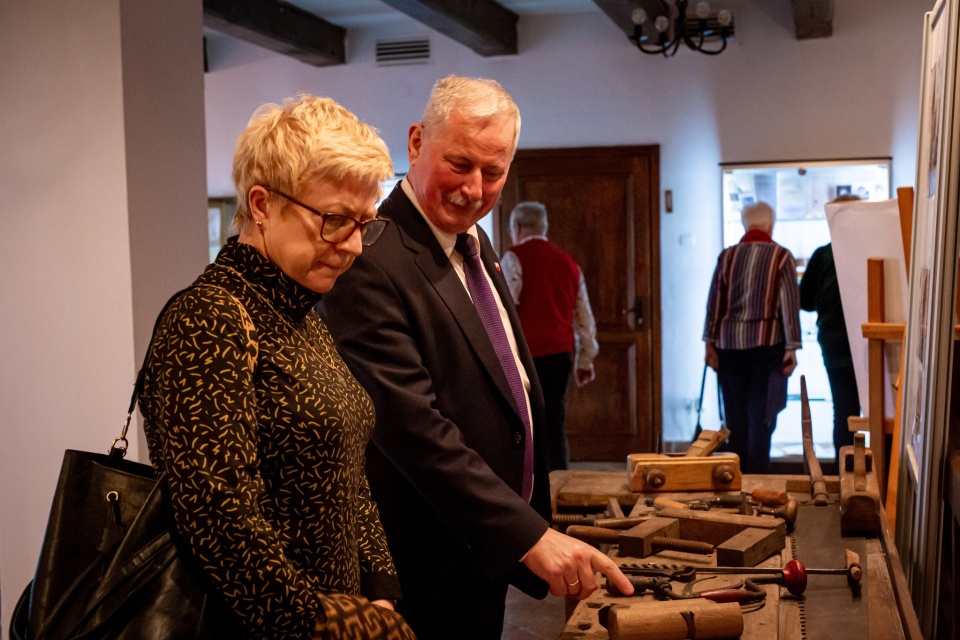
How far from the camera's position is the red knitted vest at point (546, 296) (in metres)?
5.89

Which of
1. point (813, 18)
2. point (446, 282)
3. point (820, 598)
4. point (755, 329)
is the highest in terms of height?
point (813, 18)

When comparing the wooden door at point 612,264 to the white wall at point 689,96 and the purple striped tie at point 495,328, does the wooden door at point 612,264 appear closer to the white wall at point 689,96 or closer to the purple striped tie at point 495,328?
the white wall at point 689,96

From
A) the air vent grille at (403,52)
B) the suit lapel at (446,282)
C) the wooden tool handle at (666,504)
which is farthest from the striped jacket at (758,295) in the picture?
the suit lapel at (446,282)

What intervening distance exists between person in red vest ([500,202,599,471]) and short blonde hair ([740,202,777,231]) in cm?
107

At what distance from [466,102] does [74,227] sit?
178 cm

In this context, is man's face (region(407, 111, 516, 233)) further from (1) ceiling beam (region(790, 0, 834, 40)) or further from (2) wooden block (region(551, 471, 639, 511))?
(1) ceiling beam (region(790, 0, 834, 40))

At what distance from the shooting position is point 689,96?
7.44 metres

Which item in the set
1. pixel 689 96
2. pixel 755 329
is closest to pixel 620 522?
pixel 755 329

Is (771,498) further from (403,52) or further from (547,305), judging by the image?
(403,52)

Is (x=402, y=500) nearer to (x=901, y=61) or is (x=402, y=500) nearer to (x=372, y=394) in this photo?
(x=372, y=394)

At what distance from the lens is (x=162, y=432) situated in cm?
123

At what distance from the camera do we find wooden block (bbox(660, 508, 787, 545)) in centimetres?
198

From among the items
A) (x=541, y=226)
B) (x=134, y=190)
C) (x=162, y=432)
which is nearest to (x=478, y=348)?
(x=162, y=432)

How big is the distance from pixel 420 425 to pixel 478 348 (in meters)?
0.23
